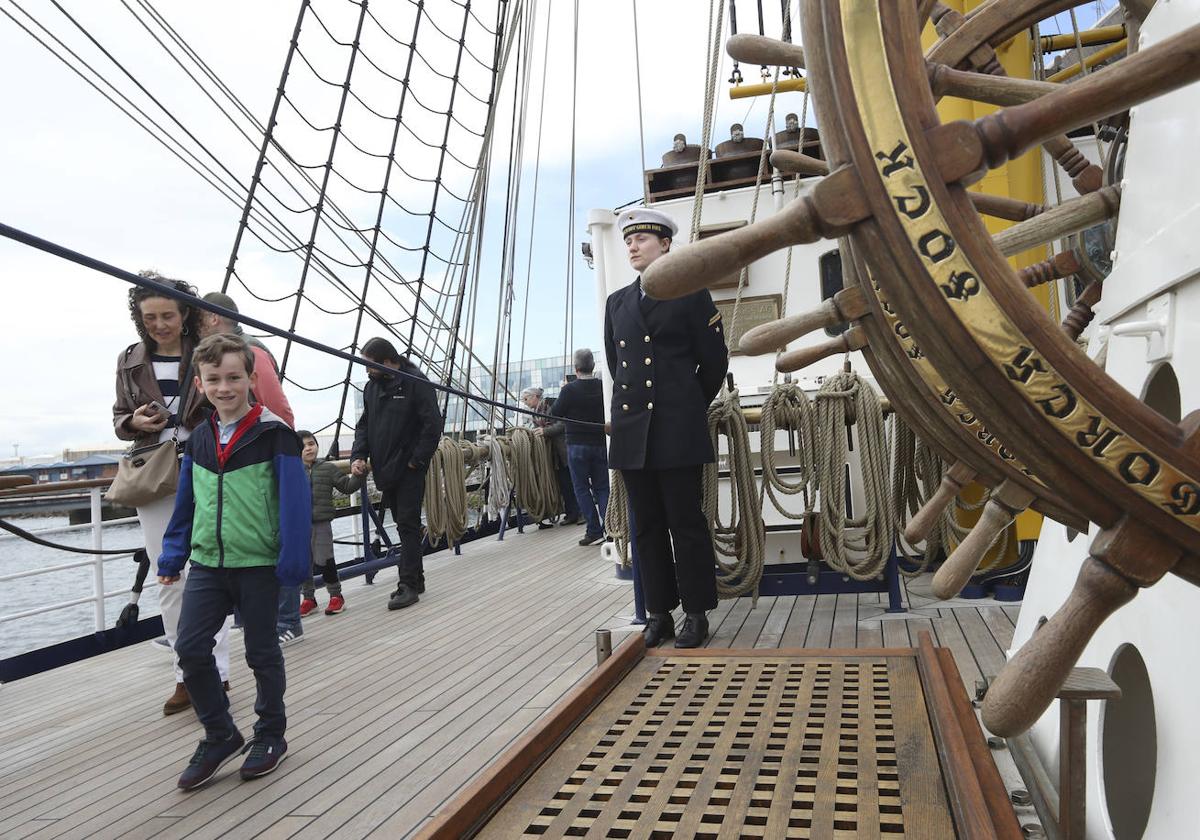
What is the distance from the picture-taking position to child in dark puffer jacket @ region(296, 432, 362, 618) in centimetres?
432

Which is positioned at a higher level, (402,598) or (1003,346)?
(1003,346)

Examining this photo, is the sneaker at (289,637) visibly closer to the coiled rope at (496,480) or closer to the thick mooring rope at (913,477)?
the thick mooring rope at (913,477)

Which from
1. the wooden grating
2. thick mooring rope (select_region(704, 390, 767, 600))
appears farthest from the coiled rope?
the wooden grating

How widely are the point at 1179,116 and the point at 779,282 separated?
3738 mm

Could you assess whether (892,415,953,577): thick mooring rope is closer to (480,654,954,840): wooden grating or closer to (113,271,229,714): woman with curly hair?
(480,654,954,840): wooden grating

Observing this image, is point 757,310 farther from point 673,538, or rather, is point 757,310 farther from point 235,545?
point 235,545

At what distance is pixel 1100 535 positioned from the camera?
0.62m

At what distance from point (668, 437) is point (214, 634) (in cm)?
142

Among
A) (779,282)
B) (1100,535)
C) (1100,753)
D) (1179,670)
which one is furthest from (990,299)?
(779,282)

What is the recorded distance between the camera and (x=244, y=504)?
2.21m

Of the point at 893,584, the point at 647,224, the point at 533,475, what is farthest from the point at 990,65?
the point at 533,475

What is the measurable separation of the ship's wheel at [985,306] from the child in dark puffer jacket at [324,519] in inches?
154

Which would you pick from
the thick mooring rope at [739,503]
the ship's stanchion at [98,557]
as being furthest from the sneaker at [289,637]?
the thick mooring rope at [739,503]

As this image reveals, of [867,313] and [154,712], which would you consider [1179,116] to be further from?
[154,712]
